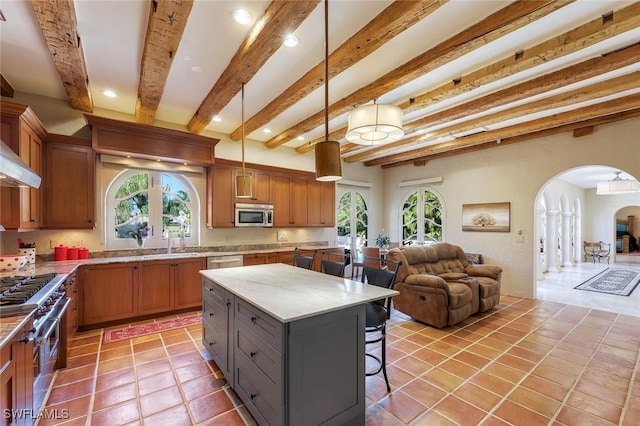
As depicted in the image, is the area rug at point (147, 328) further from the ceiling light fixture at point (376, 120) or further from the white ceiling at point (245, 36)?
the ceiling light fixture at point (376, 120)

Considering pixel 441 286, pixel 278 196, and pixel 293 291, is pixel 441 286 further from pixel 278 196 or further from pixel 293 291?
pixel 278 196

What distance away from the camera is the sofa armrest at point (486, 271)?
448cm

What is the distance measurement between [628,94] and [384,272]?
4054mm

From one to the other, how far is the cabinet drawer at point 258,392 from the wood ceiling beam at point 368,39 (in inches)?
103

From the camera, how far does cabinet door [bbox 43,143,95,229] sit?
3494 mm

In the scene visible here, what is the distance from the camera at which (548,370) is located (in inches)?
105

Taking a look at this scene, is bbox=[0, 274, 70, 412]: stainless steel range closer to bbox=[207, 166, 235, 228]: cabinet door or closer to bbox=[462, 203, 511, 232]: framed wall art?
bbox=[207, 166, 235, 228]: cabinet door

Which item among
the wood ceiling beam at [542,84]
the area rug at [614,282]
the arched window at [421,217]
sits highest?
the wood ceiling beam at [542,84]

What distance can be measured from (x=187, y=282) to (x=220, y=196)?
1.47 metres

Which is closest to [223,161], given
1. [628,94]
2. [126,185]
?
[126,185]

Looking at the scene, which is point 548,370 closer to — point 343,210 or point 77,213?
point 343,210

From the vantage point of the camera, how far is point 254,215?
5102mm

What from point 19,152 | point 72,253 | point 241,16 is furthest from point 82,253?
point 241,16

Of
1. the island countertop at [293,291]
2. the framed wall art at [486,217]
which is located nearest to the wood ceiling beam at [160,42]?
the island countertop at [293,291]
